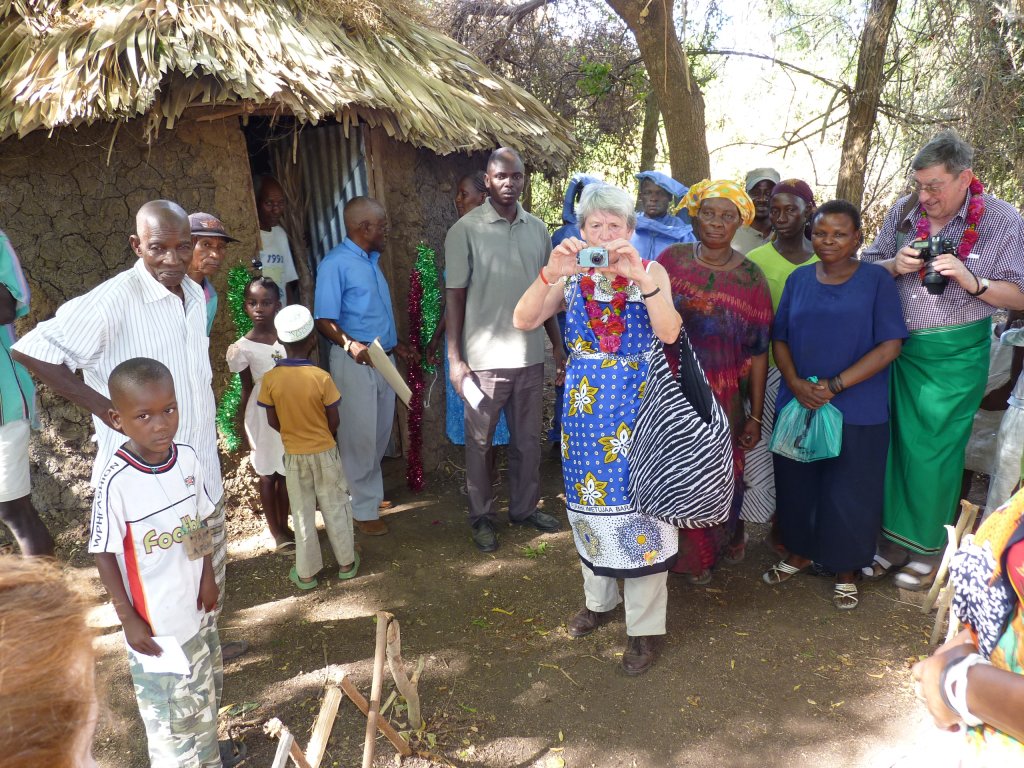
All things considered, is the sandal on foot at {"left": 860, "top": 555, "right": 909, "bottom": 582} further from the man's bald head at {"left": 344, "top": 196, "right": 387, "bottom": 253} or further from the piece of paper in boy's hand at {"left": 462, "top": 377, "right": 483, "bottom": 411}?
the man's bald head at {"left": 344, "top": 196, "right": 387, "bottom": 253}

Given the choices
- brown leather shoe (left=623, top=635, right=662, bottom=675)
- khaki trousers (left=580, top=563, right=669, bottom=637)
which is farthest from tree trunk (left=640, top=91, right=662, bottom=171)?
brown leather shoe (left=623, top=635, right=662, bottom=675)

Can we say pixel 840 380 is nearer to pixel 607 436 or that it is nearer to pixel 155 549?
pixel 607 436

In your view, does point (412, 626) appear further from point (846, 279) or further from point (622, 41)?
point (622, 41)

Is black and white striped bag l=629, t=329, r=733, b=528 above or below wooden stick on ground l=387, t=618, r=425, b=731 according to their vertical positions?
above

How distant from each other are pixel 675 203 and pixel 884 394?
1.80 meters

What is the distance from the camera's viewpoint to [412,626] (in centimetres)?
349

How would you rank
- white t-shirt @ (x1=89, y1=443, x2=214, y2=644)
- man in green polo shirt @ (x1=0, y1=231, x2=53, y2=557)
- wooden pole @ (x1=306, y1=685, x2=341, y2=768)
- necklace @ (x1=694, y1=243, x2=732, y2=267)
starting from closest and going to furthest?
wooden pole @ (x1=306, y1=685, x2=341, y2=768), white t-shirt @ (x1=89, y1=443, x2=214, y2=644), man in green polo shirt @ (x1=0, y1=231, x2=53, y2=557), necklace @ (x1=694, y1=243, x2=732, y2=267)

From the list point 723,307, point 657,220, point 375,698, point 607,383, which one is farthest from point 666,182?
point 375,698

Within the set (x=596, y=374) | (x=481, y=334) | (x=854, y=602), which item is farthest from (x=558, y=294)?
(x=854, y=602)

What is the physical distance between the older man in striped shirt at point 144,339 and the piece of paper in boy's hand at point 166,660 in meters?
0.43

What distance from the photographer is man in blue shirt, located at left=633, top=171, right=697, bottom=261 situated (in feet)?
14.5

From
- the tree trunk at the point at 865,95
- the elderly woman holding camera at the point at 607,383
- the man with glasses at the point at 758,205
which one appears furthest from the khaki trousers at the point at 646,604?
the tree trunk at the point at 865,95

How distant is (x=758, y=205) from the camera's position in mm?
4602

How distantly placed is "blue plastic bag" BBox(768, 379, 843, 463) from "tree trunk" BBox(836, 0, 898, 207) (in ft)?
11.2
